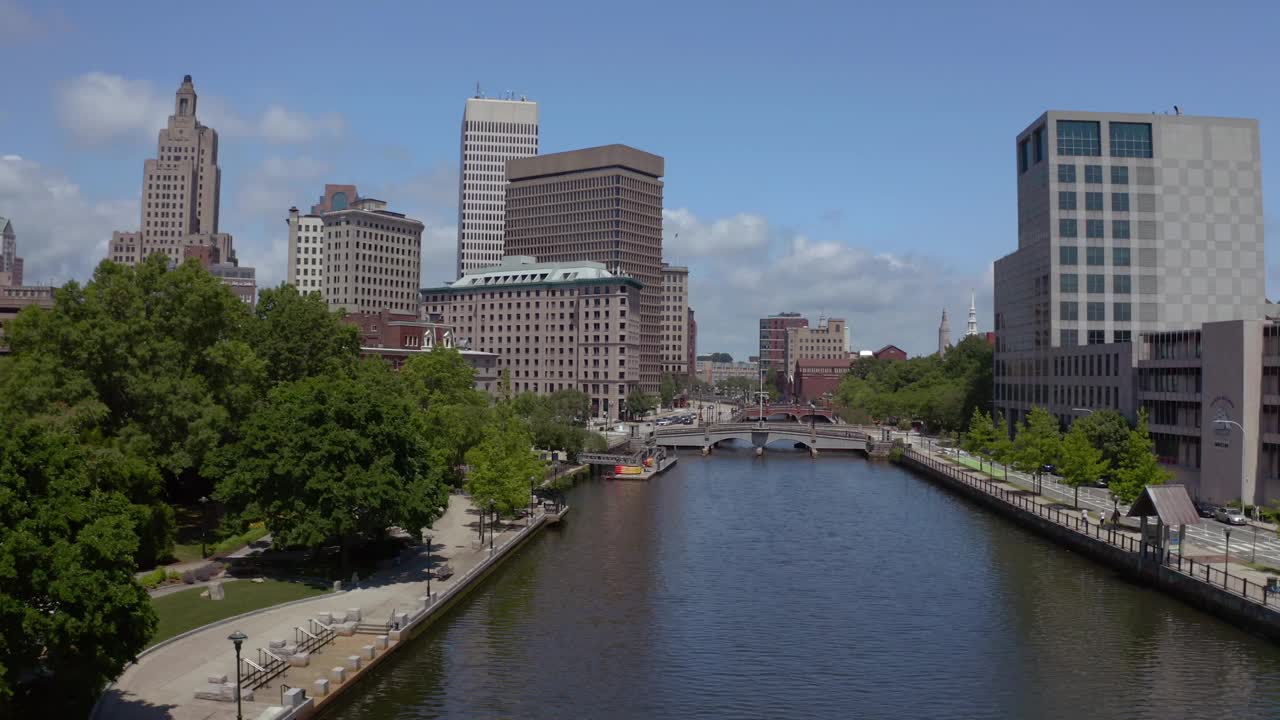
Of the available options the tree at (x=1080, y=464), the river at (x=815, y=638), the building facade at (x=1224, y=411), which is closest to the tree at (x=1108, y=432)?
the building facade at (x=1224, y=411)

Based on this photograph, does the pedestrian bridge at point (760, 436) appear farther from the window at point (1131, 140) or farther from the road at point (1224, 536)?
the road at point (1224, 536)

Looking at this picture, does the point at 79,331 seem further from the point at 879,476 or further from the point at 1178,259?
the point at 1178,259

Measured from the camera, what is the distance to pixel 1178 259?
120 meters

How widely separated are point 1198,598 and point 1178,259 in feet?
244

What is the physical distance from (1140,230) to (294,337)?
96.8 m

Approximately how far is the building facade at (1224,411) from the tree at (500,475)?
55677 millimetres

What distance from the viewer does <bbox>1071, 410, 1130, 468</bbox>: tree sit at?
10056 centimetres

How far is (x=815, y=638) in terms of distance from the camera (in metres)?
52.6

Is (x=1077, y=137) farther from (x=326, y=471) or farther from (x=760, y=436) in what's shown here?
(x=326, y=471)

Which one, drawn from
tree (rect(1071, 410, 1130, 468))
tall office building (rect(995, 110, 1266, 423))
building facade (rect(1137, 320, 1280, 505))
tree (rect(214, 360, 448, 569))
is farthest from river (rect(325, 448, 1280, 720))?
tall office building (rect(995, 110, 1266, 423))

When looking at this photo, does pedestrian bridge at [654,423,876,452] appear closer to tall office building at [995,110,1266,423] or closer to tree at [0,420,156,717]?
tall office building at [995,110,1266,423]

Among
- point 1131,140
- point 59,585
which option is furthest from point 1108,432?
point 59,585

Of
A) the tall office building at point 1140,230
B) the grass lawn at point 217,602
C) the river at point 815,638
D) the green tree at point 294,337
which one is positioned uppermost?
the tall office building at point 1140,230

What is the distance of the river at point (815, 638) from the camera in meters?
42.4
